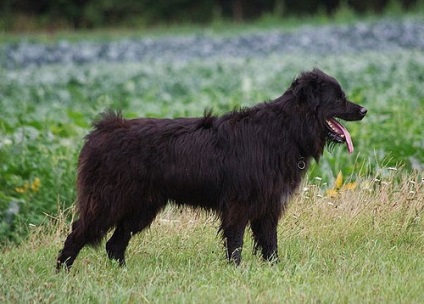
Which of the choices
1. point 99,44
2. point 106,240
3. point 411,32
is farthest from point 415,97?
point 99,44

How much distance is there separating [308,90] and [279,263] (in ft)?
5.21

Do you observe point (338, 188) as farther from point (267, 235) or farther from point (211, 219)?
point (267, 235)

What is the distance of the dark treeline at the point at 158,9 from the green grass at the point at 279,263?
40022 millimetres

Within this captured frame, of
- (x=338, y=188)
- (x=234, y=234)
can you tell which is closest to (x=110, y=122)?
(x=234, y=234)

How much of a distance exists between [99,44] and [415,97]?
2039cm

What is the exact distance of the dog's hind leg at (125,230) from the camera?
8.49 metres

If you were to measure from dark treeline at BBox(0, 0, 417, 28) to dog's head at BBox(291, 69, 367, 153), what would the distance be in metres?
41.1

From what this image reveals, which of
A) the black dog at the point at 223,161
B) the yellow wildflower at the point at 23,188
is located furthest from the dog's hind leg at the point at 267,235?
the yellow wildflower at the point at 23,188

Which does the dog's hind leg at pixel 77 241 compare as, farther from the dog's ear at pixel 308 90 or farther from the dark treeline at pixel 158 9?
the dark treeline at pixel 158 9

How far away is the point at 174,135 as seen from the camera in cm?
825

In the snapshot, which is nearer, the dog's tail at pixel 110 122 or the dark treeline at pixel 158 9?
the dog's tail at pixel 110 122

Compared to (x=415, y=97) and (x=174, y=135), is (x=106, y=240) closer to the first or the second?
(x=174, y=135)

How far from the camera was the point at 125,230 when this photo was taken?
864 centimetres

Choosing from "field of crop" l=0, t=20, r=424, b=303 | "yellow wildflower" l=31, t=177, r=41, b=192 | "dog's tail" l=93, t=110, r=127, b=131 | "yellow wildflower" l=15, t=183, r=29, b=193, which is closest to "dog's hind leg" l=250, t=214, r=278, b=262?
"field of crop" l=0, t=20, r=424, b=303
